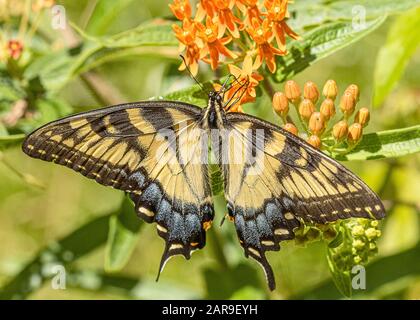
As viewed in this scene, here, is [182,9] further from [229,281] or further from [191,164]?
[229,281]

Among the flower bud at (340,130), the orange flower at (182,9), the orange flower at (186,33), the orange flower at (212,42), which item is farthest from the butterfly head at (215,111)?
the flower bud at (340,130)

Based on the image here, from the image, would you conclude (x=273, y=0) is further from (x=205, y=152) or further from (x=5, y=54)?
(x=5, y=54)

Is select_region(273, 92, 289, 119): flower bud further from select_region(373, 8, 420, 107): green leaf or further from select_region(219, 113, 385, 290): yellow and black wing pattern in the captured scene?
select_region(373, 8, 420, 107): green leaf

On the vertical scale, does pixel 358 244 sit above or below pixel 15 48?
below

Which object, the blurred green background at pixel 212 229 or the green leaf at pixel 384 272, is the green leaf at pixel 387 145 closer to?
the blurred green background at pixel 212 229

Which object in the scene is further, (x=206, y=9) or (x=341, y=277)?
(x=206, y=9)

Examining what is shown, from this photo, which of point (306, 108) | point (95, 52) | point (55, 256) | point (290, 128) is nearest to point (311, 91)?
point (306, 108)

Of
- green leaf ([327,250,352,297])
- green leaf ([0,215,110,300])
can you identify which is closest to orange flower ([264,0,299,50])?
green leaf ([327,250,352,297])

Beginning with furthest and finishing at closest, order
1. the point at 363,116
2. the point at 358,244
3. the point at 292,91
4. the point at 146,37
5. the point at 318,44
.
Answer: the point at 146,37, the point at 318,44, the point at 292,91, the point at 363,116, the point at 358,244
